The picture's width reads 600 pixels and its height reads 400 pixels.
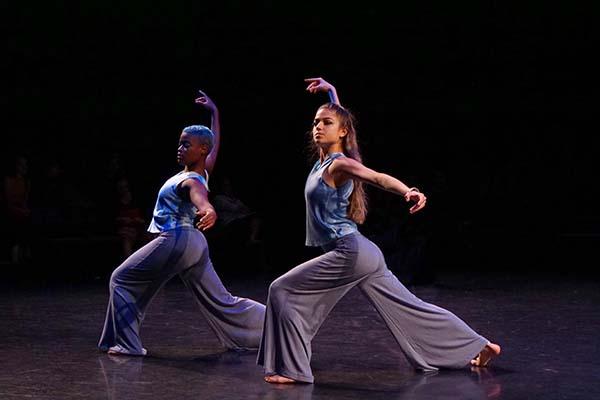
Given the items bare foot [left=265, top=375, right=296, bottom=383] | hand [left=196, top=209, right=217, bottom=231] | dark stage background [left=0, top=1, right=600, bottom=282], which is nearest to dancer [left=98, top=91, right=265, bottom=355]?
hand [left=196, top=209, right=217, bottom=231]

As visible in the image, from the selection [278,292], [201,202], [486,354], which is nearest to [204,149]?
[201,202]

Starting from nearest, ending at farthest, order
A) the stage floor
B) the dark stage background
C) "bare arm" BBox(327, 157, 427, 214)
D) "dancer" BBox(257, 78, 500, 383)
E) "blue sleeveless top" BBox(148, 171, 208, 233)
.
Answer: "bare arm" BBox(327, 157, 427, 214) < the stage floor < "dancer" BBox(257, 78, 500, 383) < "blue sleeveless top" BBox(148, 171, 208, 233) < the dark stage background

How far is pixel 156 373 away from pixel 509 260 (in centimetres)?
919

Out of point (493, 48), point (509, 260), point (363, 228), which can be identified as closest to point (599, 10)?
point (493, 48)

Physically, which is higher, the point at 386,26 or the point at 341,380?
the point at 386,26

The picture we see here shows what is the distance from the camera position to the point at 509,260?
1470 cm

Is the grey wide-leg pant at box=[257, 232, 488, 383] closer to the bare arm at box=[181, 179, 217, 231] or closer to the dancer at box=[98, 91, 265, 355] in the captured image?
the bare arm at box=[181, 179, 217, 231]

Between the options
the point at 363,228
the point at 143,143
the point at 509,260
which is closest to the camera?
the point at 363,228

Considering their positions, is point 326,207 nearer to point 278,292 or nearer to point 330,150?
point 330,150

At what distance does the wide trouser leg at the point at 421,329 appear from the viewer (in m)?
6.25

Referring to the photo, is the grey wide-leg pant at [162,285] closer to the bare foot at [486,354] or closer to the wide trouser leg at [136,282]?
the wide trouser leg at [136,282]

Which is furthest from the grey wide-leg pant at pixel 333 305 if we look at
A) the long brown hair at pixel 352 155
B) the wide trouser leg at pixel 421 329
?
the long brown hair at pixel 352 155

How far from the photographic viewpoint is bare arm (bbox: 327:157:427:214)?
5457 millimetres

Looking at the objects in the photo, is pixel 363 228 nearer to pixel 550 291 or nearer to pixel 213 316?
pixel 550 291
